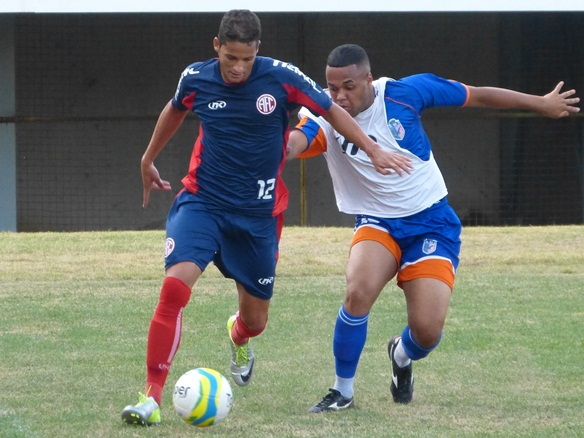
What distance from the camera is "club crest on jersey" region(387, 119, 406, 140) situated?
230 inches

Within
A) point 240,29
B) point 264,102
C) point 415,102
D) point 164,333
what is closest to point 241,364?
point 164,333

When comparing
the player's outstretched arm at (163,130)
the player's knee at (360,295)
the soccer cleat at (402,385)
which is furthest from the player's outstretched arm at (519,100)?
the player's outstretched arm at (163,130)

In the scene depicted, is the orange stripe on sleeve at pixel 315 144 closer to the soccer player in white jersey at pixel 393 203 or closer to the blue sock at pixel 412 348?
the soccer player in white jersey at pixel 393 203

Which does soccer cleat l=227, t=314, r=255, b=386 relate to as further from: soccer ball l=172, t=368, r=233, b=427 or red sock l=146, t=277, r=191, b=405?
soccer ball l=172, t=368, r=233, b=427

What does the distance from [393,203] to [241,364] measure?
1.29 metres

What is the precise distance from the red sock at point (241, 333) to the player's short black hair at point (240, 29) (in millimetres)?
1730

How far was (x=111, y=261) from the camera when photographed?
40.3 feet

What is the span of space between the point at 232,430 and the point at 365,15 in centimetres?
1296

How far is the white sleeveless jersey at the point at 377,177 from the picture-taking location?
19.1 ft

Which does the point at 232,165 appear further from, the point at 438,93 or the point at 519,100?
the point at 519,100

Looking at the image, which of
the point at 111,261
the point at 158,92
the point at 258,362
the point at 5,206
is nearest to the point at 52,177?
the point at 5,206

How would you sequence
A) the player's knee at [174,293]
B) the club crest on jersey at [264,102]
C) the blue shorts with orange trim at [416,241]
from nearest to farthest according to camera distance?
the player's knee at [174,293]
the club crest on jersey at [264,102]
the blue shorts with orange trim at [416,241]

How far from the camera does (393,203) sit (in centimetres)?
584
